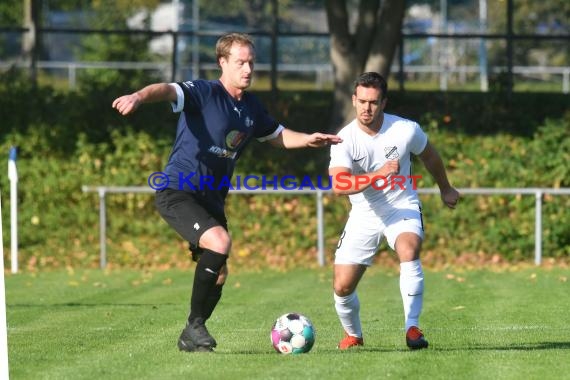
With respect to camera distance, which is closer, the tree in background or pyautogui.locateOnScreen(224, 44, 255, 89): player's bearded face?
pyautogui.locateOnScreen(224, 44, 255, 89): player's bearded face

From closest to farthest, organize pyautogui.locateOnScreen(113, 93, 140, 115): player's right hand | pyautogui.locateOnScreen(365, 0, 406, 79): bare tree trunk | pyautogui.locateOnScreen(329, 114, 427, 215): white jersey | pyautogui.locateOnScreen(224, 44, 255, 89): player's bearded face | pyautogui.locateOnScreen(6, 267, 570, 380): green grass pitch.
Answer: pyautogui.locateOnScreen(113, 93, 140, 115): player's right hand, pyautogui.locateOnScreen(6, 267, 570, 380): green grass pitch, pyautogui.locateOnScreen(224, 44, 255, 89): player's bearded face, pyautogui.locateOnScreen(329, 114, 427, 215): white jersey, pyautogui.locateOnScreen(365, 0, 406, 79): bare tree trunk

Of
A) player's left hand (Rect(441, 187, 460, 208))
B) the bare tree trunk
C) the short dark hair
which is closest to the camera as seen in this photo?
the short dark hair

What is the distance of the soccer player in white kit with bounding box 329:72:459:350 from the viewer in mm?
9328

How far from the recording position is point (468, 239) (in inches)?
790

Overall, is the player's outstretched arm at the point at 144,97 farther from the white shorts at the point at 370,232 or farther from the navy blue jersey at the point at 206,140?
the white shorts at the point at 370,232

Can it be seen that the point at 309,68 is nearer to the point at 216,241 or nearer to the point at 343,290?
the point at 343,290

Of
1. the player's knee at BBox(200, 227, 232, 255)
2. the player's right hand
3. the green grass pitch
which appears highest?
the player's right hand

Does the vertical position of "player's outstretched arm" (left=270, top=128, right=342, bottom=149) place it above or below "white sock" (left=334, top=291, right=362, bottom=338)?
Result: above

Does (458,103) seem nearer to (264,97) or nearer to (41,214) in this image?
(264,97)

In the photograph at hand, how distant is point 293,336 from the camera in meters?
9.12

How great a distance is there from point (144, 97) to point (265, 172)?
12.8 m

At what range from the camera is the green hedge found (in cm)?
2005

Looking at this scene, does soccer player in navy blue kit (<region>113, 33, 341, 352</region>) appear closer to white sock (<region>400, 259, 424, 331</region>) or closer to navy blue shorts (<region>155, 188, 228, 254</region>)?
navy blue shorts (<region>155, 188, 228, 254</region>)

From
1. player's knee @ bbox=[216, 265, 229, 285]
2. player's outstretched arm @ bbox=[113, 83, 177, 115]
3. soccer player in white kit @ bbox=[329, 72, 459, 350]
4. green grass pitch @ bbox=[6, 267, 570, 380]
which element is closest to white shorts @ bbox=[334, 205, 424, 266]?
soccer player in white kit @ bbox=[329, 72, 459, 350]
